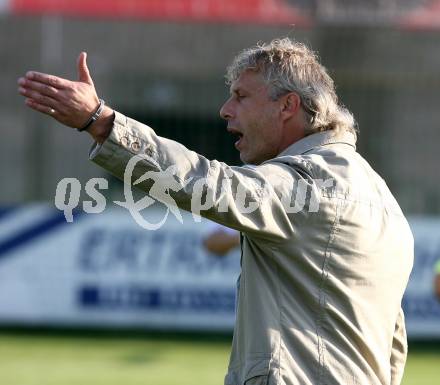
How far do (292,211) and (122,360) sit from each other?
270 inches

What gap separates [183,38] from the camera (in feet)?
44.7

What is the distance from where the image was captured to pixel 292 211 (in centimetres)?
301

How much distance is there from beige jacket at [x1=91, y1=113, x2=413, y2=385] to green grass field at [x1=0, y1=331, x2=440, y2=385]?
5.46m

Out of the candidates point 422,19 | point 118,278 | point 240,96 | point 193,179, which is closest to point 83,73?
point 193,179

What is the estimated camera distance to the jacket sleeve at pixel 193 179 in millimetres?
2887

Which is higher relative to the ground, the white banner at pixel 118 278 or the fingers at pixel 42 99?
the fingers at pixel 42 99

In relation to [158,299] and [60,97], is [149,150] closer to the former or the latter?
[60,97]

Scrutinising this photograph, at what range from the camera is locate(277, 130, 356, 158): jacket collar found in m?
3.22

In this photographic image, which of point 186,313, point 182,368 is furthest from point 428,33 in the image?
point 182,368

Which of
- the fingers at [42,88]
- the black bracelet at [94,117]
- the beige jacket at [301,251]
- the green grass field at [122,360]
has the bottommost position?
the green grass field at [122,360]

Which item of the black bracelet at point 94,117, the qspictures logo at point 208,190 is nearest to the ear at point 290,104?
the qspictures logo at point 208,190

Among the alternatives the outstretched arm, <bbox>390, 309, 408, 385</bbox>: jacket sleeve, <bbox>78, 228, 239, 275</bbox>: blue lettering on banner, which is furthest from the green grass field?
the outstretched arm

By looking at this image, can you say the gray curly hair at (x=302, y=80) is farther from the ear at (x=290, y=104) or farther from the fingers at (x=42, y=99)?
the fingers at (x=42, y=99)

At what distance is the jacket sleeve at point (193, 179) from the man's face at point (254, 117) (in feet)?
1.26
